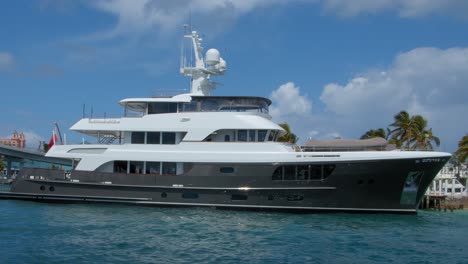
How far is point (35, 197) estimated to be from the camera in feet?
68.3

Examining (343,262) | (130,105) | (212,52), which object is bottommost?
(343,262)

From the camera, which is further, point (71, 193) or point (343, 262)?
point (71, 193)

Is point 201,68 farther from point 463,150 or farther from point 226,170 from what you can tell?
point 463,150

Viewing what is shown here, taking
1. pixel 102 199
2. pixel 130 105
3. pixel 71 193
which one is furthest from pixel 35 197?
pixel 130 105

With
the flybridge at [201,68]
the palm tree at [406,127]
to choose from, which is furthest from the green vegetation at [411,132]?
the flybridge at [201,68]

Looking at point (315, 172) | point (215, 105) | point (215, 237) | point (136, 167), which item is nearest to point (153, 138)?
point (136, 167)

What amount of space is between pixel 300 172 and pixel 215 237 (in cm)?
599

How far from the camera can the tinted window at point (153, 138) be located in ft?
66.9

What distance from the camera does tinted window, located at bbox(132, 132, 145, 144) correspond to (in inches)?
809

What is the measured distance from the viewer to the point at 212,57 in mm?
22609

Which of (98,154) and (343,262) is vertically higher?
(98,154)

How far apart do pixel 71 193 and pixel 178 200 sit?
15.4 feet

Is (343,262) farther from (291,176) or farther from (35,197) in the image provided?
(35,197)

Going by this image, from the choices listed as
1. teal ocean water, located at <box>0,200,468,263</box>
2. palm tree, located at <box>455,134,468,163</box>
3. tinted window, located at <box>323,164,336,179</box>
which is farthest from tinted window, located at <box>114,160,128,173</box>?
palm tree, located at <box>455,134,468,163</box>
